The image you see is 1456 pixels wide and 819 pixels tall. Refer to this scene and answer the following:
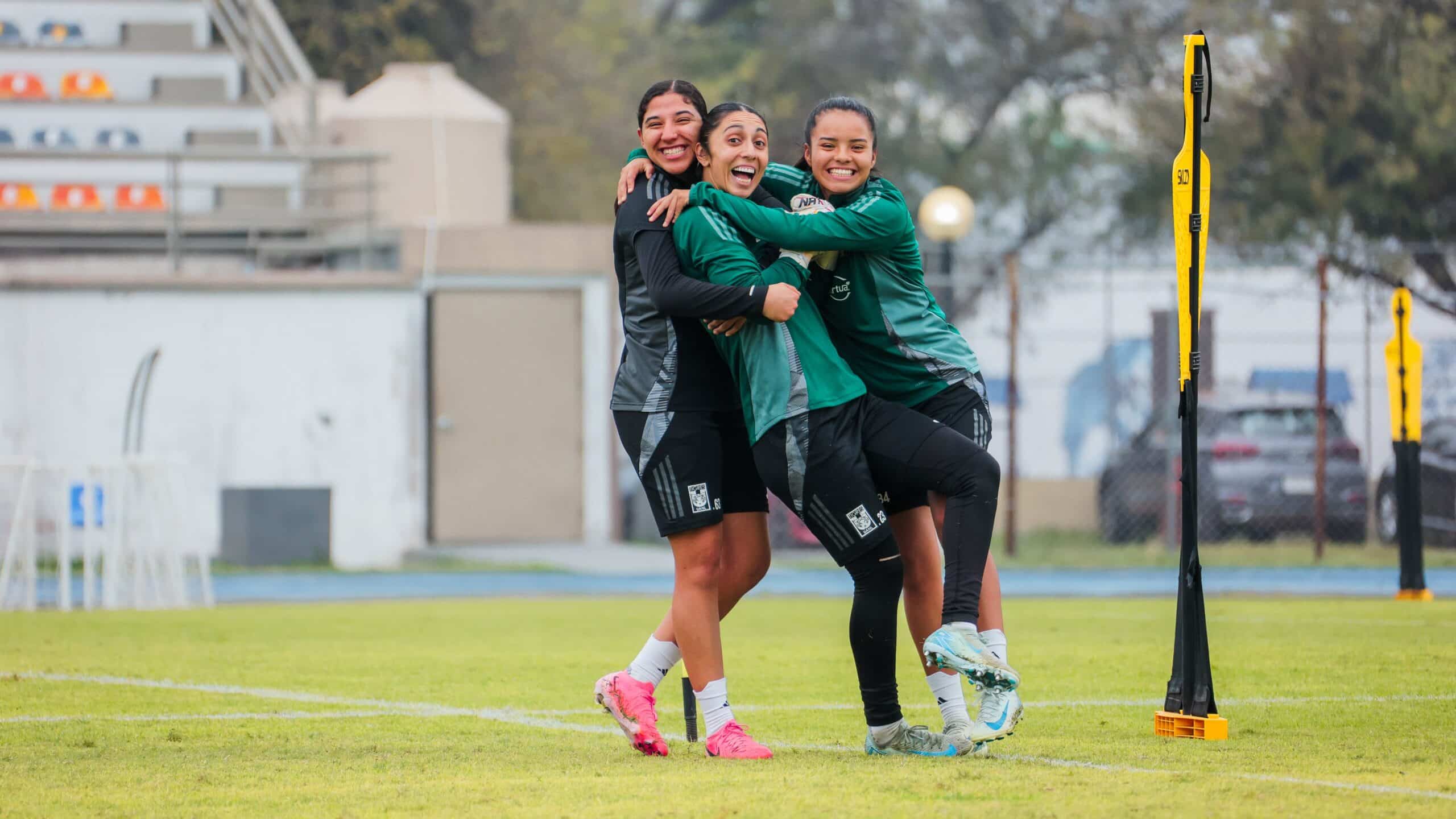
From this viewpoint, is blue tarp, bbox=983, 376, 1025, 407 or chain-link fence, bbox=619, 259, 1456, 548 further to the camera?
blue tarp, bbox=983, 376, 1025, 407

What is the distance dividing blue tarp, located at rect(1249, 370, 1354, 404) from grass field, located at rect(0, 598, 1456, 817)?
8.42 m

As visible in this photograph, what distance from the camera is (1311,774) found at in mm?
5031

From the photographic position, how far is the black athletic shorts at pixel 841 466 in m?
5.50

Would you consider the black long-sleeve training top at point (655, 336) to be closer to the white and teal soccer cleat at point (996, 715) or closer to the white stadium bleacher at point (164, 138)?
the white and teal soccer cleat at point (996, 715)

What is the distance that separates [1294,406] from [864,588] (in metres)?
13.5

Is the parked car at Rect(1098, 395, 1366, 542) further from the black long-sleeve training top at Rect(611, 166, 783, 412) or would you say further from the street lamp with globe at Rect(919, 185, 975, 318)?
the black long-sleeve training top at Rect(611, 166, 783, 412)

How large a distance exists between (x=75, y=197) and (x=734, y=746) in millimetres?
18785

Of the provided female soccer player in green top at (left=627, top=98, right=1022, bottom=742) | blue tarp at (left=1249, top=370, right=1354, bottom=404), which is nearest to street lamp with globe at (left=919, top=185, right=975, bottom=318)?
blue tarp at (left=1249, top=370, right=1354, bottom=404)

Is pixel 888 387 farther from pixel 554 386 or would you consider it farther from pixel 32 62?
pixel 32 62

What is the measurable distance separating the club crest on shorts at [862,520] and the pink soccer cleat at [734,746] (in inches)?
26.7

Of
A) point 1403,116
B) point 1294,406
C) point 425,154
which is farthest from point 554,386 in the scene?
point 1403,116

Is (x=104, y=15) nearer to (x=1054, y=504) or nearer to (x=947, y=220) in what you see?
(x=947, y=220)

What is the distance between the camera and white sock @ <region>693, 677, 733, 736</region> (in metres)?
5.73

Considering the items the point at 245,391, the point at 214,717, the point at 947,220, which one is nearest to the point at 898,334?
the point at 214,717
